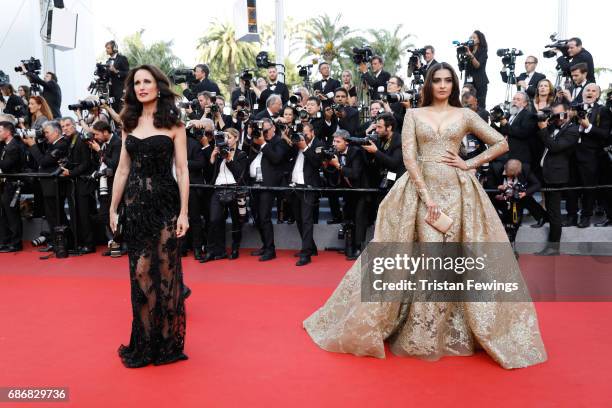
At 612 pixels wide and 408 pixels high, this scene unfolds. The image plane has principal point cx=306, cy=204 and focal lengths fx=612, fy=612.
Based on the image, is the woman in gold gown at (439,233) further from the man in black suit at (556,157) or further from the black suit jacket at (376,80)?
the black suit jacket at (376,80)

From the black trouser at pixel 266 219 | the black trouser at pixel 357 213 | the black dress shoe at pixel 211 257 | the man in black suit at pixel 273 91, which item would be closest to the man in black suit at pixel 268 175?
the black trouser at pixel 266 219

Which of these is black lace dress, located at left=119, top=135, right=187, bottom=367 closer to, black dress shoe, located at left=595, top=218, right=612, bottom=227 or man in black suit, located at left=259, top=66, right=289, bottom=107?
black dress shoe, located at left=595, top=218, right=612, bottom=227

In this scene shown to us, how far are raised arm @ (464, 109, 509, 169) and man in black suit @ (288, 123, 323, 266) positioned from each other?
2.83 metres

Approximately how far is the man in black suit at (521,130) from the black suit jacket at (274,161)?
238 centimetres

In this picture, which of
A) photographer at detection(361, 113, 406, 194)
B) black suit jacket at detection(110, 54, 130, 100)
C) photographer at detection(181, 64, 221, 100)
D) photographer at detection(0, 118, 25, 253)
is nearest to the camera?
photographer at detection(361, 113, 406, 194)

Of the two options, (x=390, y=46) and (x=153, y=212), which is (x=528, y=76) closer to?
(x=153, y=212)

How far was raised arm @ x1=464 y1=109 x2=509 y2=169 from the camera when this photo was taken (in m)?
3.76

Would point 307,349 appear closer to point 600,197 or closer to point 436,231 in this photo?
point 436,231

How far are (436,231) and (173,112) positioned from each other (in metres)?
1.74

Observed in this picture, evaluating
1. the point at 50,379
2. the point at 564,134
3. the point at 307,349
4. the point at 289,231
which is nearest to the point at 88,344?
the point at 50,379

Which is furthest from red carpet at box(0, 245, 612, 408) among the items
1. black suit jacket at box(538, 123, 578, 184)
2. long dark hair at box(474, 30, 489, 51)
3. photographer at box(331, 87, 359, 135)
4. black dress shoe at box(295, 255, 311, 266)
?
long dark hair at box(474, 30, 489, 51)

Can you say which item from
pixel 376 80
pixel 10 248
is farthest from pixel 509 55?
pixel 10 248

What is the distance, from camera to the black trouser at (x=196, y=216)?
6.80m

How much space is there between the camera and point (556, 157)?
20.9 feet
